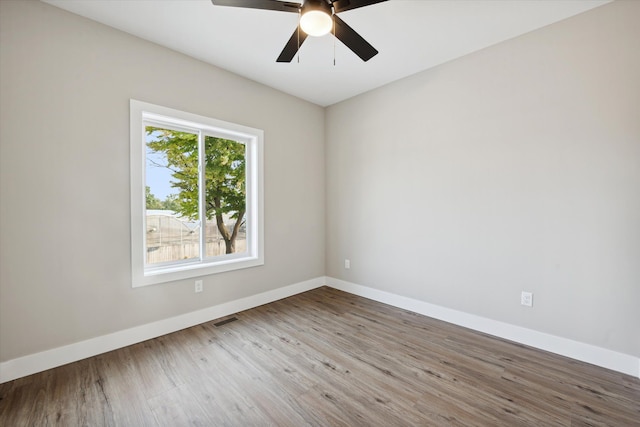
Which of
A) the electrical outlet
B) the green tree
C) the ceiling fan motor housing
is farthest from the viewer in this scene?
the green tree

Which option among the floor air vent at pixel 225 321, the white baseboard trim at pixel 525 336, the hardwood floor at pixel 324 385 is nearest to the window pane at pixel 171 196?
the floor air vent at pixel 225 321

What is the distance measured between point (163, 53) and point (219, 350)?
2867 millimetres

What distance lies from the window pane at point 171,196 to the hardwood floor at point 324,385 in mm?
875

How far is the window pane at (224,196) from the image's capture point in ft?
10.4

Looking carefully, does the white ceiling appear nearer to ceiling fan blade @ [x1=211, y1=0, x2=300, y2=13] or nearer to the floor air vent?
ceiling fan blade @ [x1=211, y1=0, x2=300, y2=13]

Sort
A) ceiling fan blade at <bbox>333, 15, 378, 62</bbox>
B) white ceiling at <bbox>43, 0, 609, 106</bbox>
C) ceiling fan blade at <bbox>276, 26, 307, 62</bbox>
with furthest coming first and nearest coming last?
white ceiling at <bbox>43, 0, 609, 106</bbox> → ceiling fan blade at <bbox>276, 26, 307, 62</bbox> → ceiling fan blade at <bbox>333, 15, 378, 62</bbox>

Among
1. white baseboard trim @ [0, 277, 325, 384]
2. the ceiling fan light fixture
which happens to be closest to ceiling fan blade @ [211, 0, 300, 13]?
the ceiling fan light fixture

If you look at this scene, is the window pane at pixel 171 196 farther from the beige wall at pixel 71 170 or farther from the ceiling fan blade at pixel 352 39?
the ceiling fan blade at pixel 352 39

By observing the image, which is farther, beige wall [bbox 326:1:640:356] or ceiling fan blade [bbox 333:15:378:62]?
Answer: beige wall [bbox 326:1:640:356]

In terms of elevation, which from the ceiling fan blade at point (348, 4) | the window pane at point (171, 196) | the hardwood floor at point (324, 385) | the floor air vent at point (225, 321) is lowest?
the hardwood floor at point (324, 385)

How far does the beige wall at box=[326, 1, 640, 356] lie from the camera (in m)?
2.10

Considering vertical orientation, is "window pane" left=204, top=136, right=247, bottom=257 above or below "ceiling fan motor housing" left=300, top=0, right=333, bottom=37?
below

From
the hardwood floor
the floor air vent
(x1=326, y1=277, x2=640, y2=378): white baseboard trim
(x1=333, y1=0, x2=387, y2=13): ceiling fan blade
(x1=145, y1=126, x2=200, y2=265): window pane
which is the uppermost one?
(x1=333, y1=0, x2=387, y2=13): ceiling fan blade

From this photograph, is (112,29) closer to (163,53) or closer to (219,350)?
(163,53)
